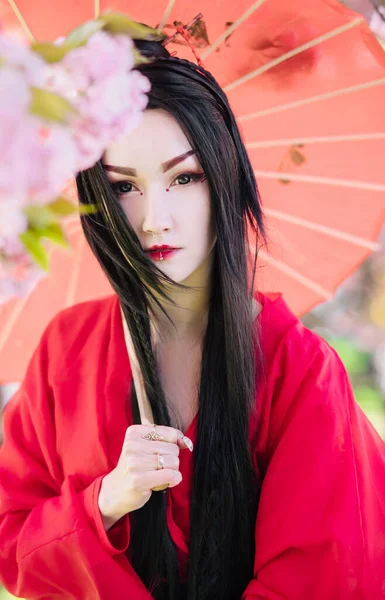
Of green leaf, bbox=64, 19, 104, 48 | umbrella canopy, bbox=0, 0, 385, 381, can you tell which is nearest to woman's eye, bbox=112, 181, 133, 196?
umbrella canopy, bbox=0, 0, 385, 381

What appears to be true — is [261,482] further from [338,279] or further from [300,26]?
[300,26]

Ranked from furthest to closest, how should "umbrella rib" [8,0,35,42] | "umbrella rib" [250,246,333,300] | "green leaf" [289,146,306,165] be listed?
"umbrella rib" [250,246,333,300], "green leaf" [289,146,306,165], "umbrella rib" [8,0,35,42]

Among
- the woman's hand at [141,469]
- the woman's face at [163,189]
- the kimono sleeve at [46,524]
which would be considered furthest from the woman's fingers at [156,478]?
the woman's face at [163,189]

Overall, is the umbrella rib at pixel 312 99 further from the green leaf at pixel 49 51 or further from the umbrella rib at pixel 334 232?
the green leaf at pixel 49 51

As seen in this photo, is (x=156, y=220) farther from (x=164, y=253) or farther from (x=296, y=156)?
(x=296, y=156)

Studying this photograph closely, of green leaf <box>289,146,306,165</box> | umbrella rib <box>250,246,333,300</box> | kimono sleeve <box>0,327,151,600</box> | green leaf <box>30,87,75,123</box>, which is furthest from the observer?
umbrella rib <box>250,246,333,300</box>

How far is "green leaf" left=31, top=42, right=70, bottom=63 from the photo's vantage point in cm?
53

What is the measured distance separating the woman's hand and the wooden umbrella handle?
0.16 feet

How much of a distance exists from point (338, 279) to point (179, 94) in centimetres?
46

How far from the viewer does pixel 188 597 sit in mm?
1064

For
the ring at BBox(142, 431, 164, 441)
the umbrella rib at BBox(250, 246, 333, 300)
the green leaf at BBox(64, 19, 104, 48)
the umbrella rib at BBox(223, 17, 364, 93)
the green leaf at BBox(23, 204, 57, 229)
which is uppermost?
A: the umbrella rib at BBox(223, 17, 364, 93)

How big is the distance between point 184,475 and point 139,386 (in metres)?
0.16

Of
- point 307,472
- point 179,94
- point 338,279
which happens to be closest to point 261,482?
point 307,472

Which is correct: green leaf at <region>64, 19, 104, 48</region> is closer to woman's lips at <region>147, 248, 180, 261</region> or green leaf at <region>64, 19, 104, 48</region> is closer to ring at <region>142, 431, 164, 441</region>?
woman's lips at <region>147, 248, 180, 261</region>
